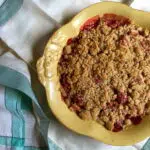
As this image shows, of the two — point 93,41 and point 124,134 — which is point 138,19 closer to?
point 93,41
